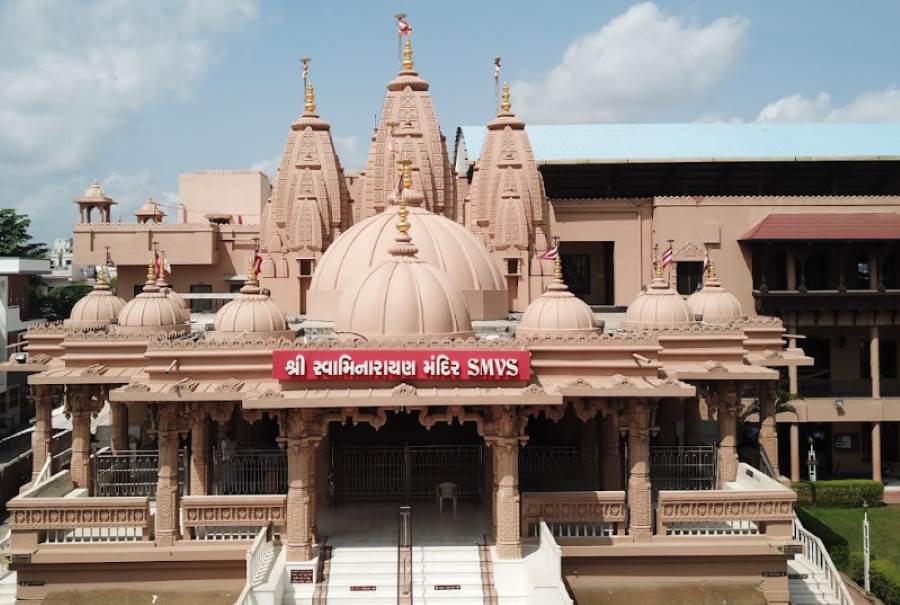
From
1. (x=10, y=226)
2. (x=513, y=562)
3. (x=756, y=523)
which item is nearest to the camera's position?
(x=513, y=562)

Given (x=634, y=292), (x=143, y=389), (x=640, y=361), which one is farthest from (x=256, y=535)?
(x=634, y=292)

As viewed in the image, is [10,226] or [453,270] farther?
[10,226]

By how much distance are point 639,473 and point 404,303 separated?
578cm

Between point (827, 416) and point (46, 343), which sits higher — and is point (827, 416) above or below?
below

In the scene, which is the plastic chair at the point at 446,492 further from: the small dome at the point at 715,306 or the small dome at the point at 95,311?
the small dome at the point at 95,311

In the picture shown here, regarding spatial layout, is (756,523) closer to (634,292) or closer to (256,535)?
(256,535)

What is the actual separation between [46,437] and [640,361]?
15582mm

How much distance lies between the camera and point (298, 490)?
547 inches

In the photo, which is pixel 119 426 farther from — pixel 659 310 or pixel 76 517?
pixel 659 310

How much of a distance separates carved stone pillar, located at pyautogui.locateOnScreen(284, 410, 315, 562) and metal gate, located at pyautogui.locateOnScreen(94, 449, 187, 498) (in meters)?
3.55

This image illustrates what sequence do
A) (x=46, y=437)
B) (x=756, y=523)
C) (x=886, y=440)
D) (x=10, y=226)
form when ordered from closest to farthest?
1. (x=756, y=523)
2. (x=46, y=437)
3. (x=886, y=440)
4. (x=10, y=226)

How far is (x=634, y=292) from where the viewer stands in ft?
106

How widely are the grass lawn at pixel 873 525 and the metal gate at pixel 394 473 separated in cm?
1162

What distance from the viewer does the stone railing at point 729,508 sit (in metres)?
14.4
